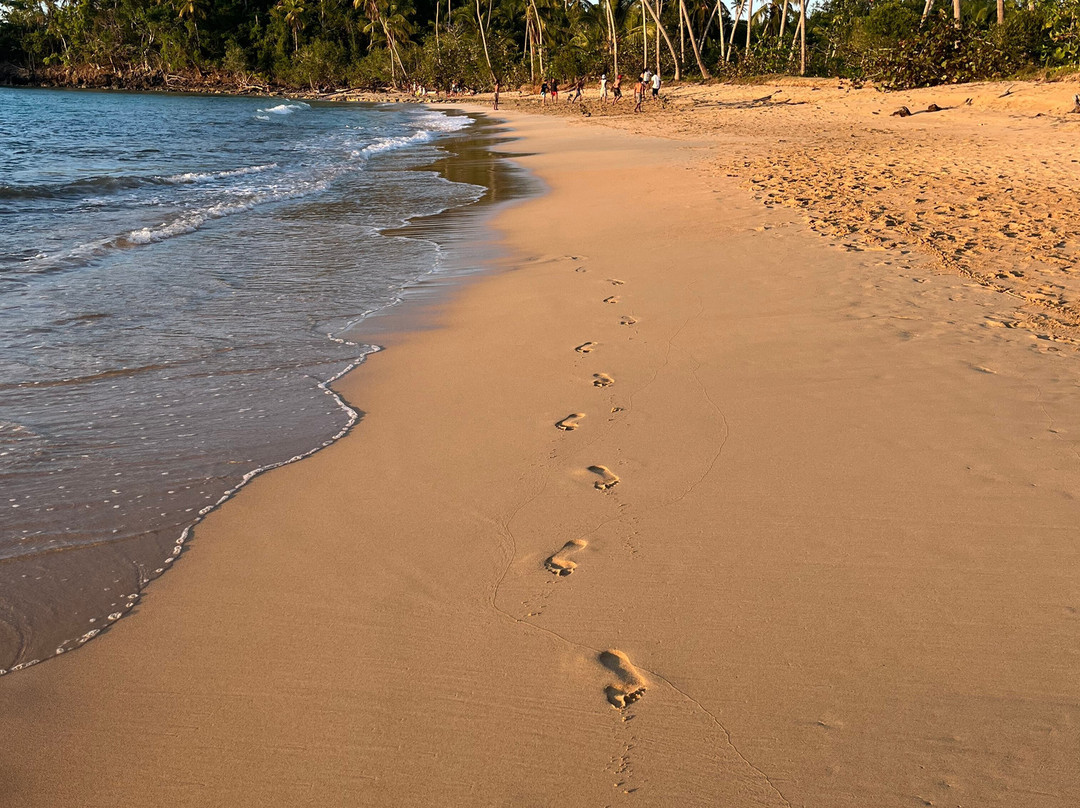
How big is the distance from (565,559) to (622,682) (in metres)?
0.64

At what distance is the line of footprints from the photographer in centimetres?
218

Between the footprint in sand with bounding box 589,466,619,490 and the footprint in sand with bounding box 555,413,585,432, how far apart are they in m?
0.44

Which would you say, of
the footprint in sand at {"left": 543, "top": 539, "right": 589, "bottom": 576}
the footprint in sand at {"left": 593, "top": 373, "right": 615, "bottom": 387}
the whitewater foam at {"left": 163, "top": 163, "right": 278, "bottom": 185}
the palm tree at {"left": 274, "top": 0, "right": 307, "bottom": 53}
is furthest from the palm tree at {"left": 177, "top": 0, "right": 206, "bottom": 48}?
the footprint in sand at {"left": 543, "top": 539, "right": 589, "bottom": 576}

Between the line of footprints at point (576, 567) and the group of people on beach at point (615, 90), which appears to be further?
the group of people on beach at point (615, 90)

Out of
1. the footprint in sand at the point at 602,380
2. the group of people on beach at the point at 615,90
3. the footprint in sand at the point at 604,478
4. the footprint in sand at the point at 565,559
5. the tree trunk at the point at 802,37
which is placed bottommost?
the footprint in sand at the point at 565,559

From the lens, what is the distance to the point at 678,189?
10.9m

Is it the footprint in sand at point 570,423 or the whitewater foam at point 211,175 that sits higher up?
the whitewater foam at point 211,175

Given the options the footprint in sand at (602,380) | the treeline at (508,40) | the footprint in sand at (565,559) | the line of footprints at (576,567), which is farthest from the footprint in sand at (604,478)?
the treeline at (508,40)

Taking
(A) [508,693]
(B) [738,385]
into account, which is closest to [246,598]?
(A) [508,693]

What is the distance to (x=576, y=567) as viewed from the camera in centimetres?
275

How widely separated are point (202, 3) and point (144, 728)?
96.6m

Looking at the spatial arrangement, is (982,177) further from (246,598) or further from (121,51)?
(121,51)

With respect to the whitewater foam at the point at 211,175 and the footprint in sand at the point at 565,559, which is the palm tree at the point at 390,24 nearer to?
the whitewater foam at the point at 211,175

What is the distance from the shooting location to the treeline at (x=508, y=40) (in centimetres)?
2292
